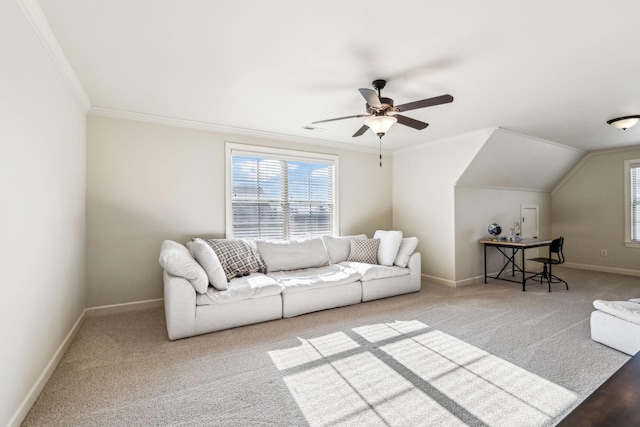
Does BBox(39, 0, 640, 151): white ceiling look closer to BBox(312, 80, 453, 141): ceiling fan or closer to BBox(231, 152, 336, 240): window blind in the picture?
→ BBox(312, 80, 453, 141): ceiling fan

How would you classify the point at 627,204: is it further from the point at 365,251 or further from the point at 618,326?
the point at 365,251

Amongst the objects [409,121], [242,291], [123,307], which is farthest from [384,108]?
[123,307]

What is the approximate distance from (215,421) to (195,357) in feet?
2.88

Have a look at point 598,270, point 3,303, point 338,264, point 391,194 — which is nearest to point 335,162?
point 391,194

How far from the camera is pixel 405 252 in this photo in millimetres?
4441

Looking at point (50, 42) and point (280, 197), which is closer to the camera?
point (50, 42)

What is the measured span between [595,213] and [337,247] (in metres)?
5.56

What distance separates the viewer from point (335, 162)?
5.18 m

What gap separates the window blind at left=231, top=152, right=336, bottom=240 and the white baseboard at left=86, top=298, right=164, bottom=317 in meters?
1.34

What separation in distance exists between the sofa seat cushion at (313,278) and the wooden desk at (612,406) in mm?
2815

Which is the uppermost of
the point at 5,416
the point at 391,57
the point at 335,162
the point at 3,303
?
the point at 391,57

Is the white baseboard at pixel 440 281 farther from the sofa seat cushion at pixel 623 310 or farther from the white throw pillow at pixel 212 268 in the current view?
the white throw pillow at pixel 212 268

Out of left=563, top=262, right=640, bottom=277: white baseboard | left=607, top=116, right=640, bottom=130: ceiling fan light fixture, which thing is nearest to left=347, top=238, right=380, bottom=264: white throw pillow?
left=607, top=116, right=640, bottom=130: ceiling fan light fixture

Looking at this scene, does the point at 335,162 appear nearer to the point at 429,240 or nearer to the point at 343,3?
the point at 429,240
